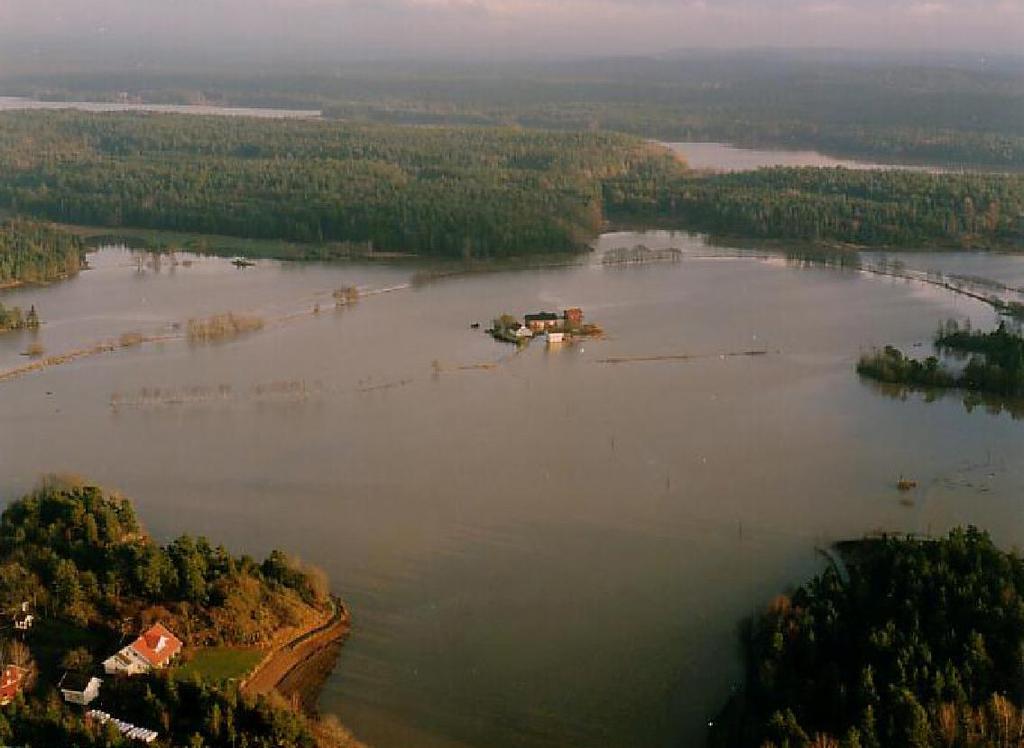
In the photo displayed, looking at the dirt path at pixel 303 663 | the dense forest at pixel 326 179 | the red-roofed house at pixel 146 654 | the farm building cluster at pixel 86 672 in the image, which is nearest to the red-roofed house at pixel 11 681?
the farm building cluster at pixel 86 672

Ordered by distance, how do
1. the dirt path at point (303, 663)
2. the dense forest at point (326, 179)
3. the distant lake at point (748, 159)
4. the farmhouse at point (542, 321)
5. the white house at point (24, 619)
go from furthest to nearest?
1. the distant lake at point (748, 159)
2. the dense forest at point (326, 179)
3. the farmhouse at point (542, 321)
4. the white house at point (24, 619)
5. the dirt path at point (303, 663)

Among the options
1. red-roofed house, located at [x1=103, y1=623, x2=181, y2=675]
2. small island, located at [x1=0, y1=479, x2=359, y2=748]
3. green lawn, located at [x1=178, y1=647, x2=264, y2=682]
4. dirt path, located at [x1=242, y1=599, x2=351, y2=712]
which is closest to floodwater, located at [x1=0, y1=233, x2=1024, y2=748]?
dirt path, located at [x1=242, y1=599, x2=351, y2=712]

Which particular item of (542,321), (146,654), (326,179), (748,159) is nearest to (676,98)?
(748,159)

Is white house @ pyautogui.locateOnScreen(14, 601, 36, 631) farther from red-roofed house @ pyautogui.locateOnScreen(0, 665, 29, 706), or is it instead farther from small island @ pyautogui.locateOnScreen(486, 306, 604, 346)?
small island @ pyautogui.locateOnScreen(486, 306, 604, 346)

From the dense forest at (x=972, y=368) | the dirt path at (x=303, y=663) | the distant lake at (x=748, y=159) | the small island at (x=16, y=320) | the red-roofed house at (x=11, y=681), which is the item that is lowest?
the dirt path at (x=303, y=663)

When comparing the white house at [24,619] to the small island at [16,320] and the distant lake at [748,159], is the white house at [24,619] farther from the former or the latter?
the distant lake at [748,159]

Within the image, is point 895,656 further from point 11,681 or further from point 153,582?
point 11,681

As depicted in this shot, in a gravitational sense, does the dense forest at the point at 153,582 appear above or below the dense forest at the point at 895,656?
below
